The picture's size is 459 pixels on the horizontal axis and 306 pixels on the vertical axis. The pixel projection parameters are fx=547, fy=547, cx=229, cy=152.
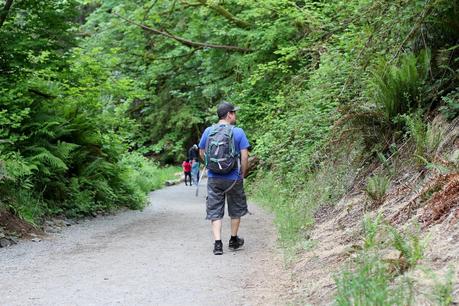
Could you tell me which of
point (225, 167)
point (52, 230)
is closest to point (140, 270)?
point (225, 167)

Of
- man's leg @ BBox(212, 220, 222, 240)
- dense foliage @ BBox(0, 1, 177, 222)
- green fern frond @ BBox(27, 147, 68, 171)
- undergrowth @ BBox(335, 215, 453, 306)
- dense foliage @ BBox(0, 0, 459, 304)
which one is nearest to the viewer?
undergrowth @ BBox(335, 215, 453, 306)

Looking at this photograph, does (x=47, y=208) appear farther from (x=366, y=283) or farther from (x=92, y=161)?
(x=366, y=283)

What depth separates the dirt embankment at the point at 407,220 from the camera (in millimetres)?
3977

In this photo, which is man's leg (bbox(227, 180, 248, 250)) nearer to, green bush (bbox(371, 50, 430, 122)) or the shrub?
the shrub

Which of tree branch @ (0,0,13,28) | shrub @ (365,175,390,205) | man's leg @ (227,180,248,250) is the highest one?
tree branch @ (0,0,13,28)

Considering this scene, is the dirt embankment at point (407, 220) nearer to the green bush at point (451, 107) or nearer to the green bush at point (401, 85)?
the green bush at point (451, 107)

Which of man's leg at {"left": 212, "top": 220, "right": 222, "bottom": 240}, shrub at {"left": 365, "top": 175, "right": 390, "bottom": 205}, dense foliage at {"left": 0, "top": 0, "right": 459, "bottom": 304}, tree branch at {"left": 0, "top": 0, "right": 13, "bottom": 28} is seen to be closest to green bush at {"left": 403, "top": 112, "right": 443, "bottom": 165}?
dense foliage at {"left": 0, "top": 0, "right": 459, "bottom": 304}

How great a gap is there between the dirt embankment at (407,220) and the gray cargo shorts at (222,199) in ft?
3.55

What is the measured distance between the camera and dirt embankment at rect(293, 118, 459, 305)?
13.0ft

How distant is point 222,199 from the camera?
7.33m

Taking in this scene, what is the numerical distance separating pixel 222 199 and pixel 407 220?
9.45ft

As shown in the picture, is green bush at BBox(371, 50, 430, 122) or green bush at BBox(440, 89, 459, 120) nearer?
green bush at BBox(440, 89, 459, 120)

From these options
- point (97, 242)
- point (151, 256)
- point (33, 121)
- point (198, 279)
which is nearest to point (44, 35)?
point (33, 121)

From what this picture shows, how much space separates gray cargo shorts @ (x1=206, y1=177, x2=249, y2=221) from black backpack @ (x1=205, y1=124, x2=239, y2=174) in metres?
0.21
